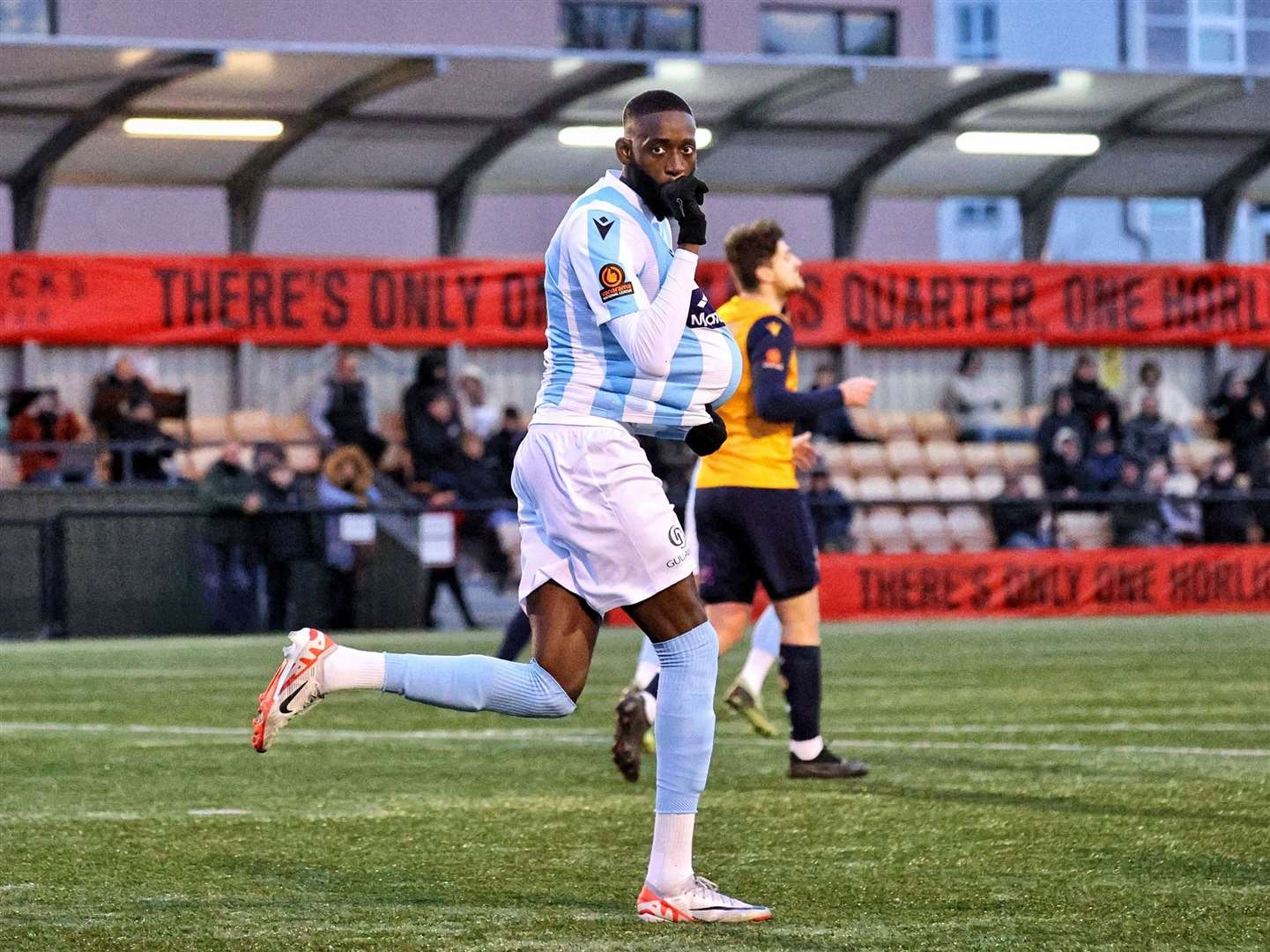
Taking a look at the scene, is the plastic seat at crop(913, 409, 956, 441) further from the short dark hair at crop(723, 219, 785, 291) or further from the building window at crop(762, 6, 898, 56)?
the short dark hair at crop(723, 219, 785, 291)

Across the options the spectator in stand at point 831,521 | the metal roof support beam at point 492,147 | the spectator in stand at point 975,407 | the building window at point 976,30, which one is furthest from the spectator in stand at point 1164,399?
the building window at point 976,30

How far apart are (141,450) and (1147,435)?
429 inches

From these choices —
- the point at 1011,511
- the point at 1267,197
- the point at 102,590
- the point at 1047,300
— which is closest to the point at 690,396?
the point at 102,590

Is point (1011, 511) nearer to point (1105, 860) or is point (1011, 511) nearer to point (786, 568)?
point (786, 568)

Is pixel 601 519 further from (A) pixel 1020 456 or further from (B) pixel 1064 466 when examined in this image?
(A) pixel 1020 456

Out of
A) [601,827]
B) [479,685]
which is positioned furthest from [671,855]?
[601,827]

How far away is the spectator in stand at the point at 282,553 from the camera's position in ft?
64.9


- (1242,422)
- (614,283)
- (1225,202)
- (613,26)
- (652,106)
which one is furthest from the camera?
(613,26)

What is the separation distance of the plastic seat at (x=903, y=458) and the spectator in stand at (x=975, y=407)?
3.08 ft

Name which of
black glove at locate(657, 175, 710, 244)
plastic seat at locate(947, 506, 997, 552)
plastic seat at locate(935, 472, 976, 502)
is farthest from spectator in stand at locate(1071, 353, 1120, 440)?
black glove at locate(657, 175, 710, 244)

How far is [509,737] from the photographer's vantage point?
10.0 metres

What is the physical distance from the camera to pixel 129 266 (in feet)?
74.0

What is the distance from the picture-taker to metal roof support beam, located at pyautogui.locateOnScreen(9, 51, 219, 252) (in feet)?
66.2

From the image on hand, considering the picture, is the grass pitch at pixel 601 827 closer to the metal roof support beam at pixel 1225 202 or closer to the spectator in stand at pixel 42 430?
the spectator in stand at pixel 42 430
